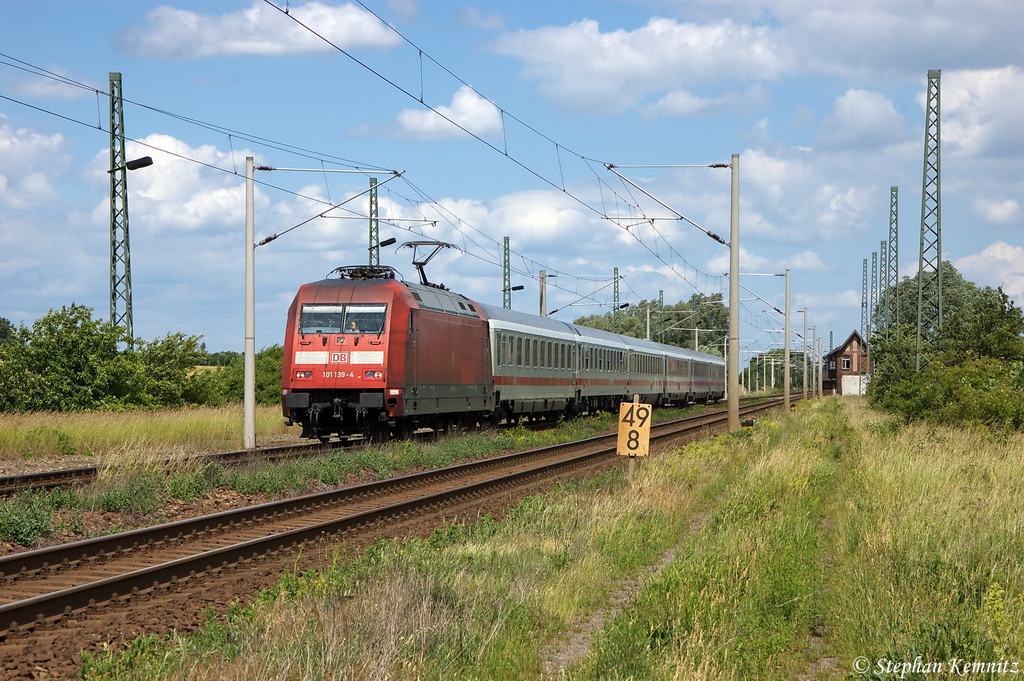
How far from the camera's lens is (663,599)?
26.8ft

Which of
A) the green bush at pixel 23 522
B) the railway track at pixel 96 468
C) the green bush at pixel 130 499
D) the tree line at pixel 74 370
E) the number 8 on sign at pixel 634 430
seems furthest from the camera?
the tree line at pixel 74 370

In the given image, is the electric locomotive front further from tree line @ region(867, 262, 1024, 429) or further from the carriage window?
tree line @ region(867, 262, 1024, 429)

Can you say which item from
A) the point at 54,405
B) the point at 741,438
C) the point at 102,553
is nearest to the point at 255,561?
the point at 102,553

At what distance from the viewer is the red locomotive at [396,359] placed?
2220 cm

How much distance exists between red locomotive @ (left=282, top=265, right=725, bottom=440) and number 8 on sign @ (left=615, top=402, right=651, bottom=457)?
7.85 m

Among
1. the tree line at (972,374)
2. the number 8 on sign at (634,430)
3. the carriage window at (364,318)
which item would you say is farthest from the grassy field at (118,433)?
the tree line at (972,374)

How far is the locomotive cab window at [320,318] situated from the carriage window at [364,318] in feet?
0.74

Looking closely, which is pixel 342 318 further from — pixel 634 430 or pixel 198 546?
pixel 198 546

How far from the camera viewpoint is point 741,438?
82.0 ft

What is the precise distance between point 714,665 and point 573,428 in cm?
2709

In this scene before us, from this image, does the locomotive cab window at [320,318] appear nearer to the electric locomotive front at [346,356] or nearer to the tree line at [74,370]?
the electric locomotive front at [346,356]

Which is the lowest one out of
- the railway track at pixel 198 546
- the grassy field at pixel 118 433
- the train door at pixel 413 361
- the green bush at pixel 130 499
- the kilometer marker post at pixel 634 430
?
the railway track at pixel 198 546

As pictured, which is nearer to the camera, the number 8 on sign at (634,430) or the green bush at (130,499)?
the green bush at (130,499)

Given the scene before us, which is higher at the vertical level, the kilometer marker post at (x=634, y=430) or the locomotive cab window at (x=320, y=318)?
the locomotive cab window at (x=320, y=318)
